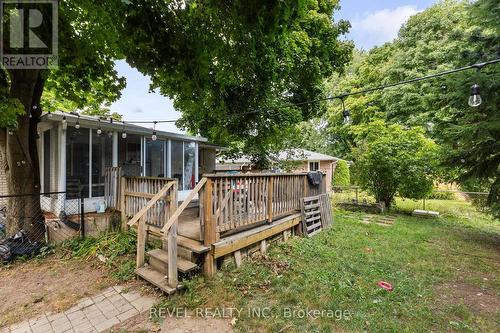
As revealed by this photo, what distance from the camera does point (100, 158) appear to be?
286 inches

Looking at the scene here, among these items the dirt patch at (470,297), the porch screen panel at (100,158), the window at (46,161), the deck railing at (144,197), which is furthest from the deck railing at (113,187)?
the dirt patch at (470,297)

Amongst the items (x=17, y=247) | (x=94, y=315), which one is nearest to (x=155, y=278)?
(x=94, y=315)

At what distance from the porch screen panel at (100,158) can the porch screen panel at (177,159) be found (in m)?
2.32

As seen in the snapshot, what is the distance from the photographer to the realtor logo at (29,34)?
3.92 metres

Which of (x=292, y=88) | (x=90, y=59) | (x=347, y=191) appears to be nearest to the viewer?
(x=90, y=59)

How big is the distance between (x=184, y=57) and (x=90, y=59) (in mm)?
2503

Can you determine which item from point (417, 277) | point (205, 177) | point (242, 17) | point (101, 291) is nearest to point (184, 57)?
point (242, 17)

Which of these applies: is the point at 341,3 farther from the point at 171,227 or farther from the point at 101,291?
the point at 101,291

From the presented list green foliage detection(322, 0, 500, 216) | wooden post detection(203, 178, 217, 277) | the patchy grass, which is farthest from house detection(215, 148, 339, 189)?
wooden post detection(203, 178, 217, 277)

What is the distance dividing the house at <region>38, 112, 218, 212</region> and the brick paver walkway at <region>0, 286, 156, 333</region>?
11.3 ft

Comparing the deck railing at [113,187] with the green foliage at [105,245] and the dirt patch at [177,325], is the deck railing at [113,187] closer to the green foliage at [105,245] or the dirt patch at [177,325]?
the green foliage at [105,245]

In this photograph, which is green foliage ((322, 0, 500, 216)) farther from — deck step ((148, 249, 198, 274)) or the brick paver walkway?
the brick paver walkway

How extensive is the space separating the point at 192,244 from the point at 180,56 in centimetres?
301

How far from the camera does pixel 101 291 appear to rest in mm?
3656
